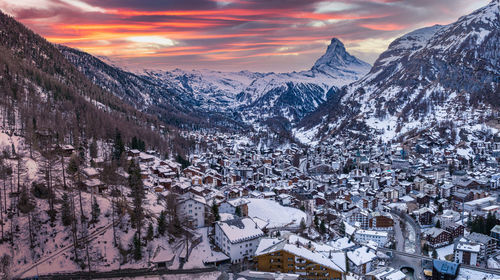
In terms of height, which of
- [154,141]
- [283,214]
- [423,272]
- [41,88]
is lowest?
[423,272]

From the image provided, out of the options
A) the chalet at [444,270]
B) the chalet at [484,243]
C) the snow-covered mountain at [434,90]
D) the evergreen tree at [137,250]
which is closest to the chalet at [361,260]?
the chalet at [444,270]

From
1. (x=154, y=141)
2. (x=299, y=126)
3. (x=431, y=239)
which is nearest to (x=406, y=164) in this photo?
(x=431, y=239)

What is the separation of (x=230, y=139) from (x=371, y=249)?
73.5 meters

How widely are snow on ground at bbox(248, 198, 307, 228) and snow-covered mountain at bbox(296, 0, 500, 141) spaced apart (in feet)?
223

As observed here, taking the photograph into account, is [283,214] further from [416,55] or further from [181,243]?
[416,55]

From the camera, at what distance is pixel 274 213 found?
38844mm

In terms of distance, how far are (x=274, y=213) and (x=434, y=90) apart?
9843 cm

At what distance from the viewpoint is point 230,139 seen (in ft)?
341

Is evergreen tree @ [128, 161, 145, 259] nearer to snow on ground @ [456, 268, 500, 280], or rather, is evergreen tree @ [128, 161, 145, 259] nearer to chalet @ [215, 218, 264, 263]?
chalet @ [215, 218, 264, 263]

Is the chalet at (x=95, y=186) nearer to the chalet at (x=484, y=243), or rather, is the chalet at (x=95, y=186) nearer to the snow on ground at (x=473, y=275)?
the snow on ground at (x=473, y=275)

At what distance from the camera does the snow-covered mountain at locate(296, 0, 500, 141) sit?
332ft

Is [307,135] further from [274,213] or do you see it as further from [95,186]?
[95,186]

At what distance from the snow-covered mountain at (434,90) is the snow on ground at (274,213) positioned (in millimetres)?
68068

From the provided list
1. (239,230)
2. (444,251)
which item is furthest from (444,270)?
(239,230)
